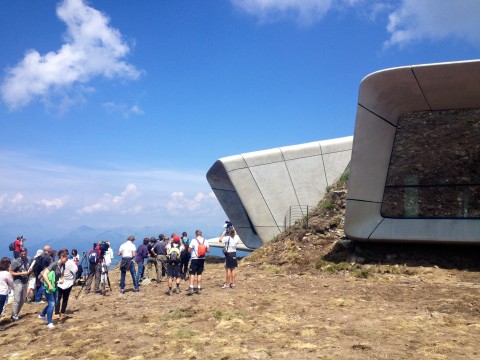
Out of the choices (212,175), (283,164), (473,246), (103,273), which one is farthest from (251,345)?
(212,175)

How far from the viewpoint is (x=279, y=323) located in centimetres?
812

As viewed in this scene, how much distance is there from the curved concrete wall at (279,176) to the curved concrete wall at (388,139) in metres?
8.86

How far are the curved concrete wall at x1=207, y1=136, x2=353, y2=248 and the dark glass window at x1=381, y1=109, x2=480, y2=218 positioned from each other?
29.3 ft

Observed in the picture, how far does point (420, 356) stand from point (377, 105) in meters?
10.2

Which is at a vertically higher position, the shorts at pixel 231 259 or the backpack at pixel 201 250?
the backpack at pixel 201 250

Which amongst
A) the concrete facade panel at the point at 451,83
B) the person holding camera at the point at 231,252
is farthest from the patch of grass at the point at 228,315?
the concrete facade panel at the point at 451,83

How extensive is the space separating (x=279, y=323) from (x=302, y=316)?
829 millimetres

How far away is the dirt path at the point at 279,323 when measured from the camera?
21.1ft

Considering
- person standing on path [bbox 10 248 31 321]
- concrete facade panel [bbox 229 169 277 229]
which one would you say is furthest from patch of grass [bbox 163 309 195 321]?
concrete facade panel [bbox 229 169 277 229]

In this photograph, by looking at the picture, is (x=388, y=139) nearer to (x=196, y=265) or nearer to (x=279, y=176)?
(x=196, y=265)

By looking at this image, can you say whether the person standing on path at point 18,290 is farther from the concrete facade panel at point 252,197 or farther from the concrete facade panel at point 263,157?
the concrete facade panel at point 263,157

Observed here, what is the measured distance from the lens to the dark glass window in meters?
14.0

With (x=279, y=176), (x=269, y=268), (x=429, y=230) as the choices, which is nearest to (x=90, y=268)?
(x=269, y=268)

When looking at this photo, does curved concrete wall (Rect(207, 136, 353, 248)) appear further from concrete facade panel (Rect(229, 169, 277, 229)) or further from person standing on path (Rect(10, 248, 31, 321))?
person standing on path (Rect(10, 248, 31, 321))
